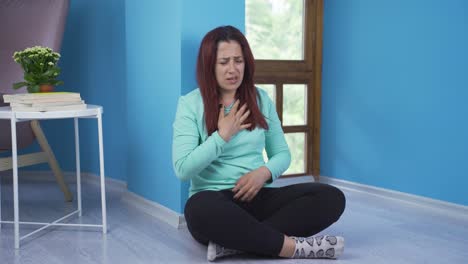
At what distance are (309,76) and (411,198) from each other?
0.93 m

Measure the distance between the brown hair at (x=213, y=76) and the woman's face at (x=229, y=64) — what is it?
0.02 m

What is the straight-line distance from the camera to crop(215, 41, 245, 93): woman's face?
5.49 feet

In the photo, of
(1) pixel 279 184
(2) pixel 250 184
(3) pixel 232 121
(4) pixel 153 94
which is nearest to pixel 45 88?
(4) pixel 153 94

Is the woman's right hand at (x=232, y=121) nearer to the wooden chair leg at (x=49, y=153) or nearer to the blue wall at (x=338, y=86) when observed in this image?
the blue wall at (x=338, y=86)

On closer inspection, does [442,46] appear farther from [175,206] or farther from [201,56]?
[175,206]

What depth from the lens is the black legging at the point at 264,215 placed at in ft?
4.85

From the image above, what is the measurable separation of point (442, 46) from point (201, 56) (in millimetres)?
1213

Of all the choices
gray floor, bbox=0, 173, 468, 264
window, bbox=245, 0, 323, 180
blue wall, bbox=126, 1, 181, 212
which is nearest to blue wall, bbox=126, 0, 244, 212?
blue wall, bbox=126, 1, 181, 212

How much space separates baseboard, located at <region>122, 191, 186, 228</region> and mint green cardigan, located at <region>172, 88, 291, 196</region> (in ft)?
0.89

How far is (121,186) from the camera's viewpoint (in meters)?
2.69

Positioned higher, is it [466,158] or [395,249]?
[466,158]

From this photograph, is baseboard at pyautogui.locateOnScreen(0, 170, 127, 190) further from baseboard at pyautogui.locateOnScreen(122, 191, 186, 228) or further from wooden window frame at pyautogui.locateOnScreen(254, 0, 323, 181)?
wooden window frame at pyautogui.locateOnScreen(254, 0, 323, 181)

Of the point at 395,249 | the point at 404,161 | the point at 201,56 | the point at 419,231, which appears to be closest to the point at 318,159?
the point at 404,161

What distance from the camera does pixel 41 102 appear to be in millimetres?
1730
